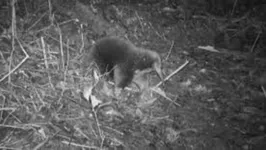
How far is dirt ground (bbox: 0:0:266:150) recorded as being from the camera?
8.33 feet

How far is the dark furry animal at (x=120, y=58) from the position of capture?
10.2 ft

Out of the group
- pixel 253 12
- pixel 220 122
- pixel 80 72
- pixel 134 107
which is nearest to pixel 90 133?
pixel 134 107

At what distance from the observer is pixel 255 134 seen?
8.79ft

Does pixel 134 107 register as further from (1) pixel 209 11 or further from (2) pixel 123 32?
(1) pixel 209 11

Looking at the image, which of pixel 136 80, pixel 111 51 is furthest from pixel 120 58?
pixel 136 80

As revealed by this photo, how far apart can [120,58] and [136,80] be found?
0.31 meters

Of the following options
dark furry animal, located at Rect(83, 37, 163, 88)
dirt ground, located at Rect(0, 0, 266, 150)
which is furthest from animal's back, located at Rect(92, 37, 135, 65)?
dirt ground, located at Rect(0, 0, 266, 150)

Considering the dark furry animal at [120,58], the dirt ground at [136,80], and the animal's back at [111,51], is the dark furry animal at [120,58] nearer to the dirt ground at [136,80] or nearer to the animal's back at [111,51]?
the animal's back at [111,51]

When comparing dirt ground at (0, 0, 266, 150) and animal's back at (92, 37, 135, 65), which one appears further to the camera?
animal's back at (92, 37, 135, 65)

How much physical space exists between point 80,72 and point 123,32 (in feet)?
2.78

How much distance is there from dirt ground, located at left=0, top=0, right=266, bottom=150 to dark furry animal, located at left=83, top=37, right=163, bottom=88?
0.13 metres

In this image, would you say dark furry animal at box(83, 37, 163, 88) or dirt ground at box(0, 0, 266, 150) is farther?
dark furry animal at box(83, 37, 163, 88)

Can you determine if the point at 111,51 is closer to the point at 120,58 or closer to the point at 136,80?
the point at 120,58

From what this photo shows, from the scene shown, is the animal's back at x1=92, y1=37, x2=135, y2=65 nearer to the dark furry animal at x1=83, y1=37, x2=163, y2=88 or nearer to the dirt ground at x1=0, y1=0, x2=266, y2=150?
the dark furry animal at x1=83, y1=37, x2=163, y2=88
